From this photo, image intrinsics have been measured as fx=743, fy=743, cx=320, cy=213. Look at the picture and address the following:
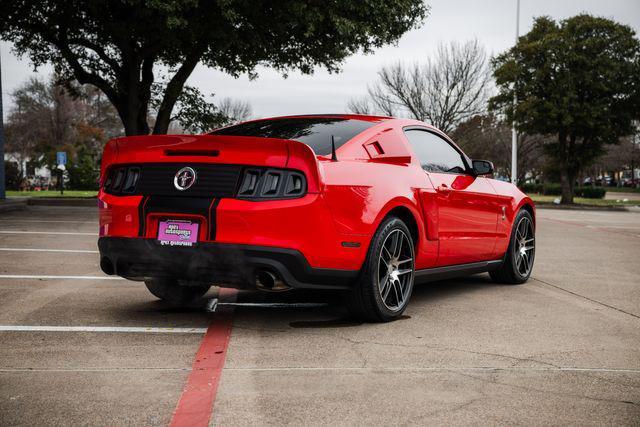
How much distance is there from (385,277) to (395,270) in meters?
0.14

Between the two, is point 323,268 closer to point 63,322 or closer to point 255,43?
point 63,322

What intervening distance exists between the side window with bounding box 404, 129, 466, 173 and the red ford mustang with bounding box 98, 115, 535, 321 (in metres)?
0.15

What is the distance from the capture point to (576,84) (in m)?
34.6

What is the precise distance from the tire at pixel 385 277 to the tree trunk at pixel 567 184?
3247cm

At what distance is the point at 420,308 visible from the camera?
19.7 feet

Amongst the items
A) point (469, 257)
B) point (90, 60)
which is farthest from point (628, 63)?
point (469, 257)

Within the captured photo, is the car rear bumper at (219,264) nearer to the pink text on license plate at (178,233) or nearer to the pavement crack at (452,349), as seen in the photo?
the pink text on license plate at (178,233)

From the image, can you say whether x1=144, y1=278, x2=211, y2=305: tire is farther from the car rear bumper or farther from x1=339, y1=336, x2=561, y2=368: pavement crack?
x1=339, y1=336, x2=561, y2=368: pavement crack

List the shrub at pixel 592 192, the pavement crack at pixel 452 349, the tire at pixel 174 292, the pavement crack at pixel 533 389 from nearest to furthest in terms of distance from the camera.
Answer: the pavement crack at pixel 533 389 → the pavement crack at pixel 452 349 → the tire at pixel 174 292 → the shrub at pixel 592 192

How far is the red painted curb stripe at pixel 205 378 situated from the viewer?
3.16 m

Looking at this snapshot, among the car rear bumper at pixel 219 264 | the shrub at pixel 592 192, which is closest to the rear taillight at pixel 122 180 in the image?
the car rear bumper at pixel 219 264

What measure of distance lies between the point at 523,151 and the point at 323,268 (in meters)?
52.7

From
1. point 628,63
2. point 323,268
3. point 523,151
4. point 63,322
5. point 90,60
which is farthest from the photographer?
point 523,151

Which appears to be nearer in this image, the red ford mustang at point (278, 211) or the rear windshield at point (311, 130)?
the red ford mustang at point (278, 211)
